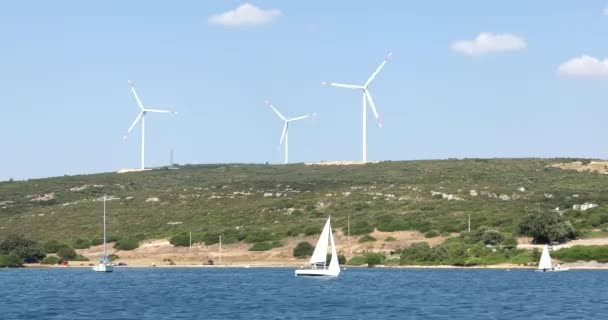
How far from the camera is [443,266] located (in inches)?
5448

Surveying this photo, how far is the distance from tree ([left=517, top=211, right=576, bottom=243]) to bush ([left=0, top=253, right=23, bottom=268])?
6946 cm

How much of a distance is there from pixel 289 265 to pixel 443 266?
21955mm

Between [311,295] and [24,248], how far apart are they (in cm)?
7248

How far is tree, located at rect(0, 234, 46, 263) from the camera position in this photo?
159125mm

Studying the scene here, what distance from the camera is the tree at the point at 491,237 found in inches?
5681

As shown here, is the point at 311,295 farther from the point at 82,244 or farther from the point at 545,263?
the point at 82,244

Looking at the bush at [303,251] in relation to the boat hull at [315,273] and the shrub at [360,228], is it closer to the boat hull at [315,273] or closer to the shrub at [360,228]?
the shrub at [360,228]

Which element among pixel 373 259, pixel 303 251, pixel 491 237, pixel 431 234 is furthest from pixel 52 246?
pixel 491 237

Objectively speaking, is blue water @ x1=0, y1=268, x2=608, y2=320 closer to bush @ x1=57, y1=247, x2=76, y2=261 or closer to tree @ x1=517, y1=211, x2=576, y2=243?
tree @ x1=517, y1=211, x2=576, y2=243

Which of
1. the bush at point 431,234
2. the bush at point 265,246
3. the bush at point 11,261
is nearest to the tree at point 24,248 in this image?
the bush at point 11,261

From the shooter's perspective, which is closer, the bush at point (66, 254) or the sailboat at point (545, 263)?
the sailboat at point (545, 263)

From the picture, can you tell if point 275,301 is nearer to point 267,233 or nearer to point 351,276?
point 351,276

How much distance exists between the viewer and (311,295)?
99.4 m

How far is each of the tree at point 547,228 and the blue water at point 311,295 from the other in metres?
16.3
